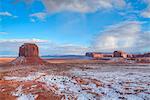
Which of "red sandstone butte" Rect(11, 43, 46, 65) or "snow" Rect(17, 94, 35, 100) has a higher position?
"red sandstone butte" Rect(11, 43, 46, 65)

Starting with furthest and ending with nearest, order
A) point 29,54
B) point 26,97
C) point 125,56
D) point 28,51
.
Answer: point 125,56 < point 28,51 < point 29,54 < point 26,97

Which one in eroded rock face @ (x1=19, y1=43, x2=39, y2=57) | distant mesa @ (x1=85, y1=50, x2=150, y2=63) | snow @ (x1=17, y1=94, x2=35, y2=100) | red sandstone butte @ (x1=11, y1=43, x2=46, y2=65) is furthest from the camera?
distant mesa @ (x1=85, y1=50, x2=150, y2=63)

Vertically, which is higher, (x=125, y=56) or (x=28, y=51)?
(x=28, y=51)

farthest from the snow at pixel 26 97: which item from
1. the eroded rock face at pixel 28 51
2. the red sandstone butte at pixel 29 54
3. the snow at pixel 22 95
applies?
the eroded rock face at pixel 28 51

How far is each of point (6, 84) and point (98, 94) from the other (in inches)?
355

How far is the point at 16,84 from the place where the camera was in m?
24.2

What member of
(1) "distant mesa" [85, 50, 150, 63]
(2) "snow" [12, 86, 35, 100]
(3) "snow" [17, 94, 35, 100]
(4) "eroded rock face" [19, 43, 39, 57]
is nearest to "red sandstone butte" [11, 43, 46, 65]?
(4) "eroded rock face" [19, 43, 39, 57]

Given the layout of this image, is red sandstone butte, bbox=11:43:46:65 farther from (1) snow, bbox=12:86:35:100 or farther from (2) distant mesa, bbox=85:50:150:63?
(1) snow, bbox=12:86:35:100

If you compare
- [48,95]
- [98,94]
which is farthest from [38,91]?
[98,94]

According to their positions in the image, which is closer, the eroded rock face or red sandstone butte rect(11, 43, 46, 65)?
red sandstone butte rect(11, 43, 46, 65)

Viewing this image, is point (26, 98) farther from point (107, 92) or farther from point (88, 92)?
point (107, 92)

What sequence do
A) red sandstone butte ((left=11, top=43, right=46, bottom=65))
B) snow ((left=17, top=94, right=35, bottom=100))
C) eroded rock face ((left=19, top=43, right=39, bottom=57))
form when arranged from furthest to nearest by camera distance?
eroded rock face ((left=19, top=43, right=39, bottom=57)), red sandstone butte ((left=11, top=43, right=46, bottom=65)), snow ((left=17, top=94, right=35, bottom=100))

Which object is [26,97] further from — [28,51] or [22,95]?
[28,51]

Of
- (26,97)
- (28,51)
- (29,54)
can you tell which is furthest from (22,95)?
(28,51)
